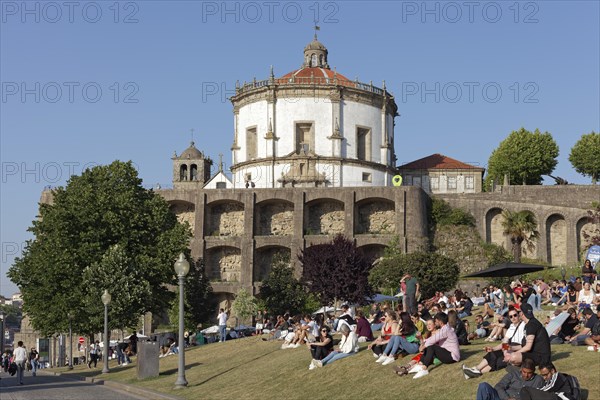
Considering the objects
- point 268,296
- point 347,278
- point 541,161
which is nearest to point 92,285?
point 347,278

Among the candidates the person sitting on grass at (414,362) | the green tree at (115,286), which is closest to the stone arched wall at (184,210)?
the green tree at (115,286)

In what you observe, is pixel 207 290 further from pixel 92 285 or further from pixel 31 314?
pixel 92 285

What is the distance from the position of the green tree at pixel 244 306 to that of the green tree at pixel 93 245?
60.7 ft

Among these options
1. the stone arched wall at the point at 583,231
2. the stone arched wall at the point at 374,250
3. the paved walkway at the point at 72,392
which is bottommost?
the paved walkway at the point at 72,392

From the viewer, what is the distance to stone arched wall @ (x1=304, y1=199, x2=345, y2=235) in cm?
6900

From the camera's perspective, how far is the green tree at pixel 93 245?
39781mm

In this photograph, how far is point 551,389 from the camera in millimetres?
13781

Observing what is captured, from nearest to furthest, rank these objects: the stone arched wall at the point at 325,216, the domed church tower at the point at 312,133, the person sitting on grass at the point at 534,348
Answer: the person sitting on grass at the point at 534,348 → the stone arched wall at the point at 325,216 → the domed church tower at the point at 312,133

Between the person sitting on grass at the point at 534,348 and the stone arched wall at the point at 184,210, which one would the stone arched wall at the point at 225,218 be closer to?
the stone arched wall at the point at 184,210

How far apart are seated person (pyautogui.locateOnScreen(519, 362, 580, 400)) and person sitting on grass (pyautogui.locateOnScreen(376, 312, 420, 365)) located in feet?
20.9

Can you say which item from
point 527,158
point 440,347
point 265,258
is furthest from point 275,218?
point 440,347

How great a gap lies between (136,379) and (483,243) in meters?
45.7

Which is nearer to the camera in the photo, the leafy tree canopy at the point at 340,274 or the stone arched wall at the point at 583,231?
the leafy tree canopy at the point at 340,274

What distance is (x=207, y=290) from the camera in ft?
212
